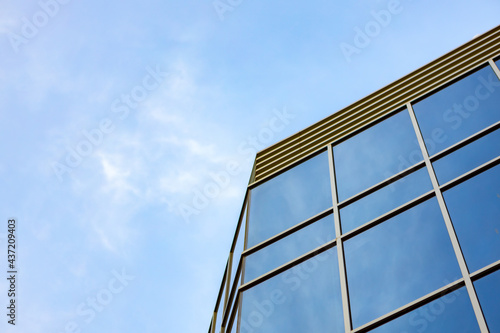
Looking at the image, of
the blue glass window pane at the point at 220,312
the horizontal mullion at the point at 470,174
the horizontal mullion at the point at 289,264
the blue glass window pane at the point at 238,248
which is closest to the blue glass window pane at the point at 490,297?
the horizontal mullion at the point at 470,174

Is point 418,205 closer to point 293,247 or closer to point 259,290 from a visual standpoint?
point 293,247

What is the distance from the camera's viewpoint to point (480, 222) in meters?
7.34

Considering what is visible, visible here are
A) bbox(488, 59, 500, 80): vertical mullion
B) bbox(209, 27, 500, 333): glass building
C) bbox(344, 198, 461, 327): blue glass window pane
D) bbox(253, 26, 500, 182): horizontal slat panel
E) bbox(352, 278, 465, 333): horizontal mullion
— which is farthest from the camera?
bbox(253, 26, 500, 182): horizontal slat panel

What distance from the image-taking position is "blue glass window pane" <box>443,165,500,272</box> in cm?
690

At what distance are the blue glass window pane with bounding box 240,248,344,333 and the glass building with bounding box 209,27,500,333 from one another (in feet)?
0.07

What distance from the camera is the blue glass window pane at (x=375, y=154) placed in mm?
9805

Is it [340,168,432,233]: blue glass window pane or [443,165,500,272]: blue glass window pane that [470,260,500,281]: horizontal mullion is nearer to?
[443,165,500,272]: blue glass window pane

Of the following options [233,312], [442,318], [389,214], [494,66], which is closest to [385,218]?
[389,214]

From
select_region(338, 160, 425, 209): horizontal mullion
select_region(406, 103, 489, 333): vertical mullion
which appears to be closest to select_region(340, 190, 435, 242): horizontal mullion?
select_region(406, 103, 489, 333): vertical mullion

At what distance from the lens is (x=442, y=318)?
648cm

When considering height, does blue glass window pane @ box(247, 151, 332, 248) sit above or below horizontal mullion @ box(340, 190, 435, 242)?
above

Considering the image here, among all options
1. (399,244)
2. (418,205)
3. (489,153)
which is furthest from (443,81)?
(399,244)

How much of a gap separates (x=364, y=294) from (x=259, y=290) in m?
2.11

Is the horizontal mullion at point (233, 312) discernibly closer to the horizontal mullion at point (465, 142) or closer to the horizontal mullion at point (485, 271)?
the horizontal mullion at point (465, 142)
